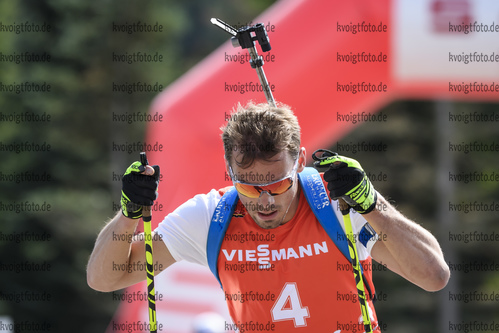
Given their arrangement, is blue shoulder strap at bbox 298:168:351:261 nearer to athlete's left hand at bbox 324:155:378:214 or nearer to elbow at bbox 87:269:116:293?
athlete's left hand at bbox 324:155:378:214

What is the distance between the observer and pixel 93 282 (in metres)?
3.38

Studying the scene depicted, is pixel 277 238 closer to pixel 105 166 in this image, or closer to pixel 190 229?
pixel 190 229

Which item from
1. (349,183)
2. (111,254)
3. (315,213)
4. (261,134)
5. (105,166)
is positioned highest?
(105,166)

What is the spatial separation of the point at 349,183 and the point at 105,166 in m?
15.9

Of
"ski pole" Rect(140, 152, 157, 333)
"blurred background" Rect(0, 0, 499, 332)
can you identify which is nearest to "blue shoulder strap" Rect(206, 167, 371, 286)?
"ski pole" Rect(140, 152, 157, 333)

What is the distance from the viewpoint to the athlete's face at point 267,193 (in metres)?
3.15

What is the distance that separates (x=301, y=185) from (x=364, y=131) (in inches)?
579

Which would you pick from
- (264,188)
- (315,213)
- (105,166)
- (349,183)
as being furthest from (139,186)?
(105,166)

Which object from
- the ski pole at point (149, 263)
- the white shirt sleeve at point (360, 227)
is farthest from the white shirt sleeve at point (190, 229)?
the white shirt sleeve at point (360, 227)

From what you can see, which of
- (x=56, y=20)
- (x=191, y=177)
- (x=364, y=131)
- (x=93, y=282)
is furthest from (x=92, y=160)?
(x=93, y=282)

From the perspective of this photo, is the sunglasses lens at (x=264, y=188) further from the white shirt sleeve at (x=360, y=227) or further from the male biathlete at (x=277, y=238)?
the white shirt sleeve at (x=360, y=227)

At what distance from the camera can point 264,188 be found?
3156 mm

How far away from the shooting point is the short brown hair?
315 cm

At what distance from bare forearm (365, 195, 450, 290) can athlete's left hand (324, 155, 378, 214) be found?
0.20ft
